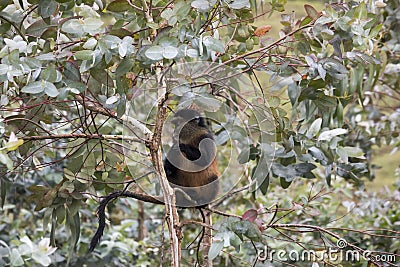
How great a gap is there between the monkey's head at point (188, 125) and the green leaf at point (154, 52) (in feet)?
0.84

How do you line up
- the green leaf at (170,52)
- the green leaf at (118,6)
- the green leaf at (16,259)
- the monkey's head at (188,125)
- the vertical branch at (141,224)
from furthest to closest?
the vertical branch at (141,224) → the monkey's head at (188,125) → the green leaf at (118,6) → the green leaf at (170,52) → the green leaf at (16,259)

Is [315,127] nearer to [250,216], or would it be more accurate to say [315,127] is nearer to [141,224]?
[250,216]

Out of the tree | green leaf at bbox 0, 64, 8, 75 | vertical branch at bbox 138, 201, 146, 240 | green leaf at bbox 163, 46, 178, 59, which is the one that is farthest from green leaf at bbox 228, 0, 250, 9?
vertical branch at bbox 138, 201, 146, 240

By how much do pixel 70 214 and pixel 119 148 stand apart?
7.0 inches

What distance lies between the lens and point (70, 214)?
1229mm

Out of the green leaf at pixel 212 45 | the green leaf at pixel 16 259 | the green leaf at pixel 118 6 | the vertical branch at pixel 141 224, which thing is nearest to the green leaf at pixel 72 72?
the green leaf at pixel 118 6

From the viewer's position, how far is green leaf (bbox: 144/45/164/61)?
2.86 ft

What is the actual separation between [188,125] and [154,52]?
15.8 inches

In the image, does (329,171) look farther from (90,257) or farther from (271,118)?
(90,257)

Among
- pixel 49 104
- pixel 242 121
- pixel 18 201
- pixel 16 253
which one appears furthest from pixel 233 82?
pixel 18 201

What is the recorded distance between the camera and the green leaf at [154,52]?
0.87 m

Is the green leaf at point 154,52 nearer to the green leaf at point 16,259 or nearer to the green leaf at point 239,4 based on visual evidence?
the green leaf at point 239,4

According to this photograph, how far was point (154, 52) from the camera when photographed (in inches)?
34.5

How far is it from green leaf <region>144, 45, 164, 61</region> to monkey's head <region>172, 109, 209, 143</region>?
26cm
